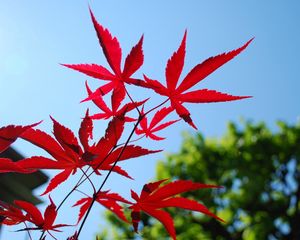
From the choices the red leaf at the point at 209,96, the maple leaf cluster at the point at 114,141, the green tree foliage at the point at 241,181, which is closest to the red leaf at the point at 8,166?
the maple leaf cluster at the point at 114,141

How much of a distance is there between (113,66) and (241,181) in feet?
31.6

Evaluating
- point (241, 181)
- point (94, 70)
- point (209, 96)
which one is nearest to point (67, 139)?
point (94, 70)

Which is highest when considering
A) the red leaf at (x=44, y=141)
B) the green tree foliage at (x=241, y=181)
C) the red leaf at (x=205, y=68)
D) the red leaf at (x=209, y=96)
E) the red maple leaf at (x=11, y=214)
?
the green tree foliage at (x=241, y=181)

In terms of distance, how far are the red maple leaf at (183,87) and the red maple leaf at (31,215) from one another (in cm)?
26

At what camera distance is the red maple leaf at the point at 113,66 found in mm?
511

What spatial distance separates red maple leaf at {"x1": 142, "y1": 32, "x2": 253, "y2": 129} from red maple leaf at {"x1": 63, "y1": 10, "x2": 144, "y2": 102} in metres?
0.04

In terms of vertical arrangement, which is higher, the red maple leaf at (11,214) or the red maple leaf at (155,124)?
the red maple leaf at (155,124)

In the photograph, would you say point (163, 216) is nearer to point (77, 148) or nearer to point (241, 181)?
point (77, 148)

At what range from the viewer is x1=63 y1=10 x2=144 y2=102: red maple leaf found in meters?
0.51

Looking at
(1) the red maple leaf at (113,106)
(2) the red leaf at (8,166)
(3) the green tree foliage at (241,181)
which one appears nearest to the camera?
(2) the red leaf at (8,166)

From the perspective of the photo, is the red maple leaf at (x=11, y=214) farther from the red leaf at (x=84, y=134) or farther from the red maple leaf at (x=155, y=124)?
the red maple leaf at (x=155, y=124)

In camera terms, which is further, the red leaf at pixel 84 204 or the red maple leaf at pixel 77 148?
the red leaf at pixel 84 204

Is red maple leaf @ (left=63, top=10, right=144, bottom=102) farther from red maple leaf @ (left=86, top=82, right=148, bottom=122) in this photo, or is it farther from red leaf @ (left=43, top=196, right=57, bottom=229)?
red leaf @ (left=43, top=196, right=57, bottom=229)

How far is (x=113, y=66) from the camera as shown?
21.7 inches
